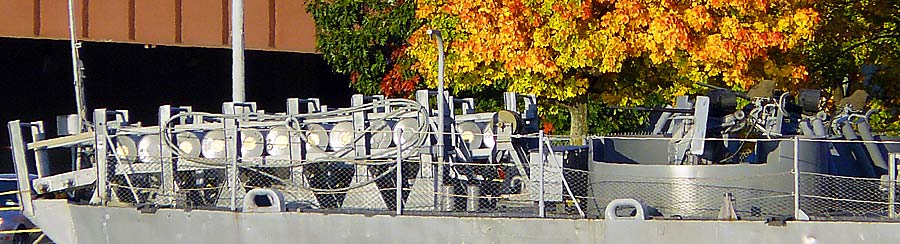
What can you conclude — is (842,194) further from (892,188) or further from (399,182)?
(399,182)

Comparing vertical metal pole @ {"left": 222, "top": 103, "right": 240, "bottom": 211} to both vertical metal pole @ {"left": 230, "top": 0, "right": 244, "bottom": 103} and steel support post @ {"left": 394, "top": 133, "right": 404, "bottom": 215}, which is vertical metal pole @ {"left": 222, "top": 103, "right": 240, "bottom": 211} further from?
vertical metal pole @ {"left": 230, "top": 0, "right": 244, "bottom": 103}

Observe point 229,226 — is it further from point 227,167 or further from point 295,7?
point 295,7

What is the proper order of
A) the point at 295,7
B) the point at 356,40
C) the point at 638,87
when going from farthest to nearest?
the point at 295,7
the point at 356,40
the point at 638,87

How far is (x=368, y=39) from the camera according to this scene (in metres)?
25.3

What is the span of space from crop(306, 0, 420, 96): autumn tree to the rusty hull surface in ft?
3.39

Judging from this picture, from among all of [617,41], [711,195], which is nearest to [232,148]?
[711,195]

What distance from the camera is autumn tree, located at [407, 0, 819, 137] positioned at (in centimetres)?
1953

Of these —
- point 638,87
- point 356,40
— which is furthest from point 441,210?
point 356,40

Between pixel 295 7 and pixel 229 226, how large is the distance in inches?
509

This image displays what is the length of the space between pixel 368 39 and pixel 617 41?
6787mm

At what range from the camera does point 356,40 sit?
25250 mm

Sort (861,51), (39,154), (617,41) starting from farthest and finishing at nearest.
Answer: (861,51)
(617,41)
(39,154)

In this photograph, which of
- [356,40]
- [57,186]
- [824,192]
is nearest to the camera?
[824,192]

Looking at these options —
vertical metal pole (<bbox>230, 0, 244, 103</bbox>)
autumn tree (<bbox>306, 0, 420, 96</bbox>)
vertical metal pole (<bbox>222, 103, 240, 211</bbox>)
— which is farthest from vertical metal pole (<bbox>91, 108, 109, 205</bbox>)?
autumn tree (<bbox>306, 0, 420, 96</bbox>)
